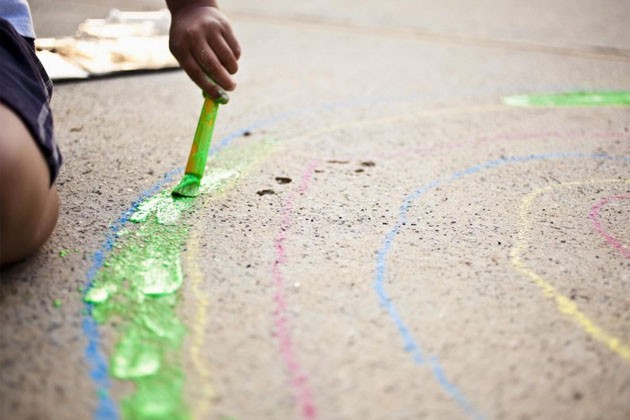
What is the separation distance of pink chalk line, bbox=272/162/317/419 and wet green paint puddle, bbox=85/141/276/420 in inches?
5.9

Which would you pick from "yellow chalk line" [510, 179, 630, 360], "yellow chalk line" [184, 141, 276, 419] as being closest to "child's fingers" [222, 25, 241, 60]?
"yellow chalk line" [184, 141, 276, 419]

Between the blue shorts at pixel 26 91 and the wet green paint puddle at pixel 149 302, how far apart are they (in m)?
0.21

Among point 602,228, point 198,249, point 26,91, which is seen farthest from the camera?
point 602,228

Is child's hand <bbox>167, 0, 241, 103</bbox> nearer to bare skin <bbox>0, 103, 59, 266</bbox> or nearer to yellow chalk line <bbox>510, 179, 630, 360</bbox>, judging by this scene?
bare skin <bbox>0, 103, 59, 266</bbox>

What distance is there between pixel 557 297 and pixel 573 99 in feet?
3.99

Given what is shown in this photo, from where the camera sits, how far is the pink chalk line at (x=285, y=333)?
81cm

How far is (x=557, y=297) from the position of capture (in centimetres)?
103

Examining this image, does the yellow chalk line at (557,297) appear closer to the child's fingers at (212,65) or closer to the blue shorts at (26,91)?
the child's fingers at (212,65)

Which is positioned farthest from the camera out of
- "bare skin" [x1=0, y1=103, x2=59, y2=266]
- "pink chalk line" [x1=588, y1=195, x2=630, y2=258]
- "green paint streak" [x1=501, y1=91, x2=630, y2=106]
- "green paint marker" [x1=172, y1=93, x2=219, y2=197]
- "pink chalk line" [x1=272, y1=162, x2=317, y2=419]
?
"green paint streak" [x1=501, y1=91, x2=630, y2=106]

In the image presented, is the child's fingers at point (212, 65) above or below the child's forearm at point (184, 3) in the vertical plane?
below

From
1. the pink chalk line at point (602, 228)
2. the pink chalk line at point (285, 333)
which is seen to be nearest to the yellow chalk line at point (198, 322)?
the pink chalk line at point (285, 333)

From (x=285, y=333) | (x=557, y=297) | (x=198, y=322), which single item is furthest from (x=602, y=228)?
(x=198, y=322)

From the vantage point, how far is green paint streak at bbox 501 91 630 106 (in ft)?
6.48

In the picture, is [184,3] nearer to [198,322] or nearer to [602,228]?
[198,322]
